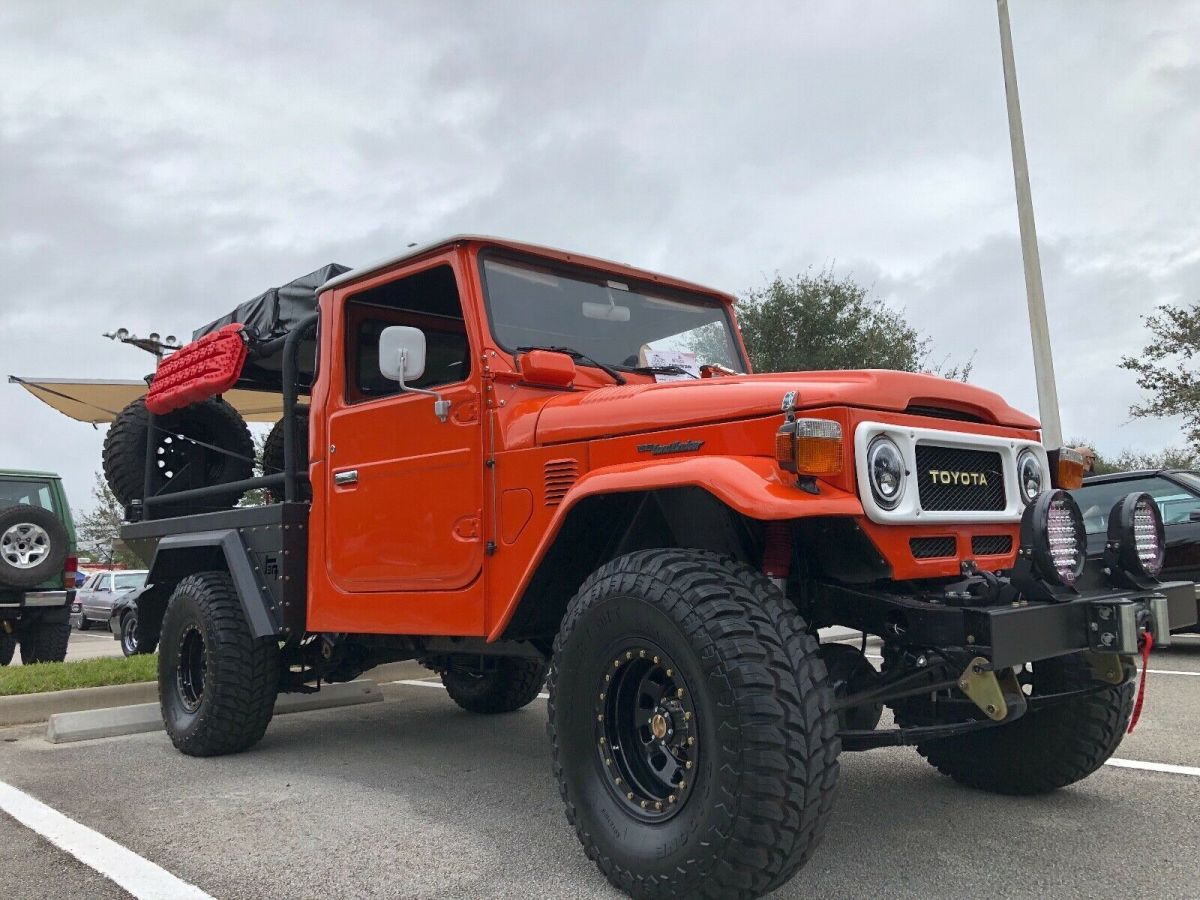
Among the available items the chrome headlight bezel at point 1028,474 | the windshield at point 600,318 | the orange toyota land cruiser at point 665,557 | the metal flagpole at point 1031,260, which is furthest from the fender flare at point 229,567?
the metal flagpole at point 1031,260

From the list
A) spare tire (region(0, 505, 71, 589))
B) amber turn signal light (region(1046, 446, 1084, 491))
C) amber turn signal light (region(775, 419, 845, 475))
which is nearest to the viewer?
amber turn signal light (region(775, 419, 845, 475))

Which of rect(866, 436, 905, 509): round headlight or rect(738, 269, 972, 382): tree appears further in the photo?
rect(738, 269, 972, 382): tree

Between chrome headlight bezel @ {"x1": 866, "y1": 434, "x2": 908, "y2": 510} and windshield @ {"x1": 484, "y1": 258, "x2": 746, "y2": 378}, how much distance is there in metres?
1.63

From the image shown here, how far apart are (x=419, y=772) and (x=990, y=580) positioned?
9.64 feet

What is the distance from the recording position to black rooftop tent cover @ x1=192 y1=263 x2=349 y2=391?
529cm

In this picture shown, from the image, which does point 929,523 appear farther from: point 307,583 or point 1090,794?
point 307,583

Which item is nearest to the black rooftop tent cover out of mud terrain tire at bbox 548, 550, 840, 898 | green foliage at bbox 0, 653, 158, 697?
green foliage at bbox 0, 653, 158, 697

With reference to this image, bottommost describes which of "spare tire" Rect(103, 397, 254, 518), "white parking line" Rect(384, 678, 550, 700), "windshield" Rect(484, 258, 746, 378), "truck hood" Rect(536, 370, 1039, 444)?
"white parking line" Rect(384, 678, 550, 700)

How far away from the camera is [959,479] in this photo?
3.38 metres

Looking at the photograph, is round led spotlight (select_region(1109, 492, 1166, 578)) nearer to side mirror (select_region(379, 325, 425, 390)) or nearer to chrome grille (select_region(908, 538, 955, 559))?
chrome grille (select_region(908, 538, 955, 559))

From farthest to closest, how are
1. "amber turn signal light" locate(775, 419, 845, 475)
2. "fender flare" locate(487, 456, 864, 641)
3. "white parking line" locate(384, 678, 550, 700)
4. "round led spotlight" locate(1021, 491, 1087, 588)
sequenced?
"white parking line" locate(384, 678, 550, 700), "round led spotlight" locate(1021, 491, 1087, 588), "amber turn signal light" locate(775, 419, 845, 475), "fender flare" locate(487, 456, 864, 641)

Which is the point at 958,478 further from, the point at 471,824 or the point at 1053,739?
the point at 471,824

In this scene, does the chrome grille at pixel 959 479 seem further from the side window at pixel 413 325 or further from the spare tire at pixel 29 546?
the spare tire at pixel 29 546

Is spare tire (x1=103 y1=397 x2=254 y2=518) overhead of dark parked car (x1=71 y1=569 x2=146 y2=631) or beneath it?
overhead
